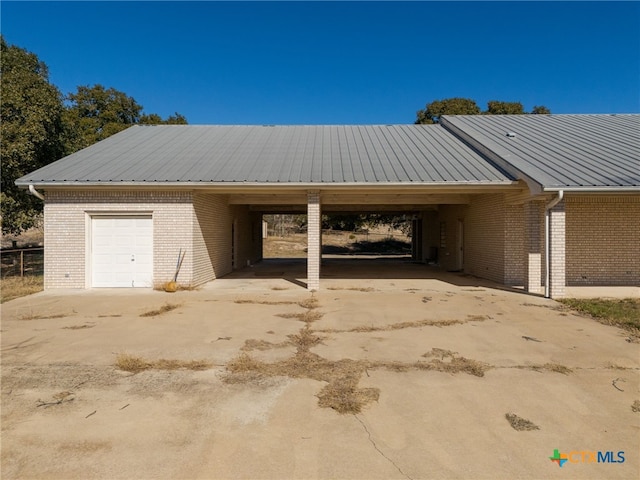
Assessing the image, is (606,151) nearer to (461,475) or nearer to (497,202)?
(497,202)

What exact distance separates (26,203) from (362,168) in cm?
1316

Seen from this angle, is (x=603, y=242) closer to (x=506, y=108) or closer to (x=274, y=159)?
(x=274, y=159)

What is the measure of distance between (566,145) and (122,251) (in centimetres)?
1591

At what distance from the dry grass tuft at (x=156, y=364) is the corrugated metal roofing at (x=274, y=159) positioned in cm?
698

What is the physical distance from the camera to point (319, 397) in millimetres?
4184

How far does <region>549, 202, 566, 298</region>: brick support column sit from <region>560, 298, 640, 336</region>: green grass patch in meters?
0.39

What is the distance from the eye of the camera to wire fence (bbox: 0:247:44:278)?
1382cm

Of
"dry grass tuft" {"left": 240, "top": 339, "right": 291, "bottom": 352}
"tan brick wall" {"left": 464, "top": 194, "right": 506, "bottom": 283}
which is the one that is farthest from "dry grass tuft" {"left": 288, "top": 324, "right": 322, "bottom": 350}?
"tan brick wall" {"left": 464, "top": 194, "right": 506, "bottom": 283}

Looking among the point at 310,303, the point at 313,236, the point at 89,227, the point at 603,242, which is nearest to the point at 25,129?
the point at 89,227

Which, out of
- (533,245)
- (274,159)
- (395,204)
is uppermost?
(274,159)

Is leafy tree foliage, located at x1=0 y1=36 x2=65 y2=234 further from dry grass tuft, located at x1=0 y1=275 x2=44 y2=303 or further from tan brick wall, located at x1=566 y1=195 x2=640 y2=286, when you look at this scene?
tan brick wall, located at x1=566 y1=195 x2=640 y2=286

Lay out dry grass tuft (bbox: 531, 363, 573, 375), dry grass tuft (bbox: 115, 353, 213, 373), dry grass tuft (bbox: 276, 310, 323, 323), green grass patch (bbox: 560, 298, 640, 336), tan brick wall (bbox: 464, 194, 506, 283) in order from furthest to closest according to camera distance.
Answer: tan brick wall (bbox: 464, 194, 506, 283) < dry grass tuft (bbox: 276, 310, 323, 323) < green grass patch (bbox: 560, 298, 640, 336) < dry grass tuft (bbox: 115, 353, 213, 373) < dry grass tuft (bbox: 531, 363, 573, 375)

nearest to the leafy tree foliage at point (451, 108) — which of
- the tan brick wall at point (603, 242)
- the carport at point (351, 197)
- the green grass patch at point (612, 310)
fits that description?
the carport at point (351, 197)

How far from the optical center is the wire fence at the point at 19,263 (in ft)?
45.3
